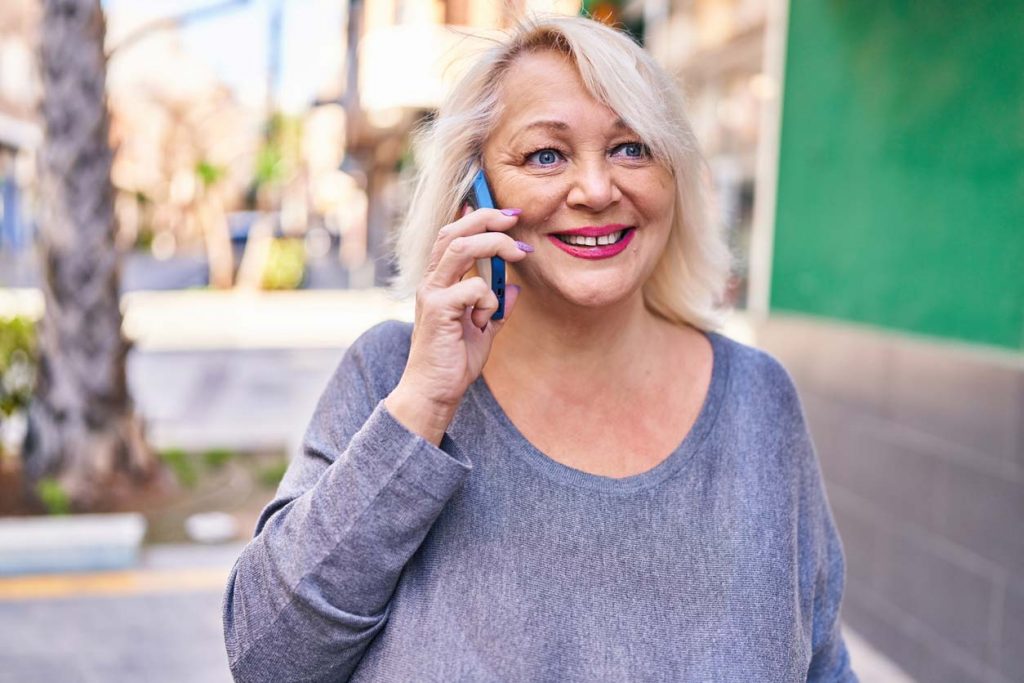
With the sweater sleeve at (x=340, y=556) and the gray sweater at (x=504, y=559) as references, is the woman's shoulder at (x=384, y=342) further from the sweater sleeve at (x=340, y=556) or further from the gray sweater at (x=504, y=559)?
the sweater sleeve at (x=340, y=556)

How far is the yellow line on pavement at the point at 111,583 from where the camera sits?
5020 millimetres

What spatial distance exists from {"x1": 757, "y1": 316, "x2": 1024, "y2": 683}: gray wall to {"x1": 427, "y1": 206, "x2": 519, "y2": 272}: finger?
2632mm

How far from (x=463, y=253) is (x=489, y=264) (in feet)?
0.29

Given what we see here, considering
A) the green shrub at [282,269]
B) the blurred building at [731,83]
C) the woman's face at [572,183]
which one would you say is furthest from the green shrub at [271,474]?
the green shrub at [282,269]

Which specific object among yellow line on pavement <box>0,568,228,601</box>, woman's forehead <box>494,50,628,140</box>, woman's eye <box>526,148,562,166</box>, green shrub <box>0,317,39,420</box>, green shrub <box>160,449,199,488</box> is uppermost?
woman's forehead <box>494,50,628,140</box>

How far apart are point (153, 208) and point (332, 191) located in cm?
1500

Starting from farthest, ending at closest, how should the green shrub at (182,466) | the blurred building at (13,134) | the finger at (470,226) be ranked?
the blurred building at (13,134) < the green shrub at (182,466) < the finger at (470,226)

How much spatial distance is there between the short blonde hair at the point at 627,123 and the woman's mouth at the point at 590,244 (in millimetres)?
141

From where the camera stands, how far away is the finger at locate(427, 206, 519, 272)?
59.3 inches

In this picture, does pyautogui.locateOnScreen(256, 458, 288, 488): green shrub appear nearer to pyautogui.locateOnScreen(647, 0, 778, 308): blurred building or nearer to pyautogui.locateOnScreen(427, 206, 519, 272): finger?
pyautogui.locateOnScreen(647, 0, 778, 308): blurred building

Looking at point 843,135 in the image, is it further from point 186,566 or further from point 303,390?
point 303,390

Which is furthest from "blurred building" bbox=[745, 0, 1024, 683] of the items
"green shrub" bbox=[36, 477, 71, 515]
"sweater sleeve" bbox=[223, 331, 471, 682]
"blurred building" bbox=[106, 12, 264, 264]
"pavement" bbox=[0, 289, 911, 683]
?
"blurred building" bbox=[106, 12, 264, 264]

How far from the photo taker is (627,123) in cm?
157

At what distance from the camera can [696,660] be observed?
1.53m
